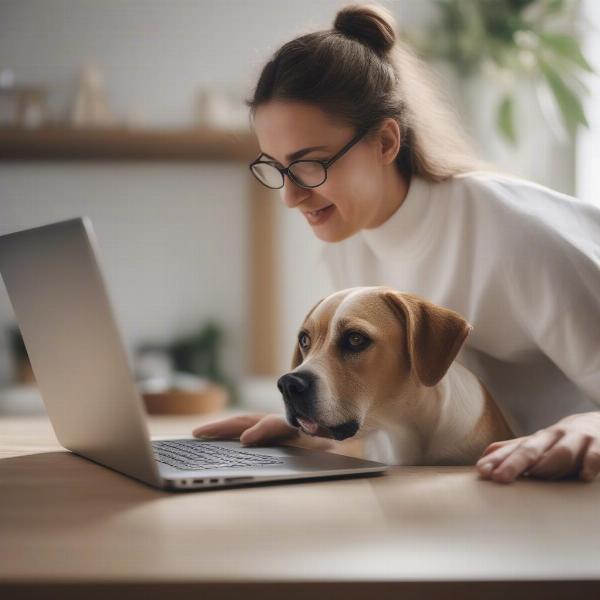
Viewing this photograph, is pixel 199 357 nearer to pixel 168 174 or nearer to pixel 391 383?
pixel 168 174

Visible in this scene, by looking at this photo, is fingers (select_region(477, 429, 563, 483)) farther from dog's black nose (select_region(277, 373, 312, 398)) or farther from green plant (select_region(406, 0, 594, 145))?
green plant (select_region(406, 0, 594, 145))

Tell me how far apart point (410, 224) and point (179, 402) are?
0.98 meters

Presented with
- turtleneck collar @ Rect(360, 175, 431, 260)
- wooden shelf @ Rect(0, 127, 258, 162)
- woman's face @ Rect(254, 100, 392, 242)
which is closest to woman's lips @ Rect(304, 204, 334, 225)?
woman's face @ Rect(254, 100, 392, 242)

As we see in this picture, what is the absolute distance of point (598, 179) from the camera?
9.64 ft

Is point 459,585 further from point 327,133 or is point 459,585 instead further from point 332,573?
point 327,133

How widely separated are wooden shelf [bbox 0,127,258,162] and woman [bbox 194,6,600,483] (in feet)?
8.70

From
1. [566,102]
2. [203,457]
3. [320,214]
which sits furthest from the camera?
[566,102]

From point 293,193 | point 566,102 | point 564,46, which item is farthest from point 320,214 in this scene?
point 564,46

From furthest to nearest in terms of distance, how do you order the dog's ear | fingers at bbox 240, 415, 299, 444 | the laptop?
fingers at bbox 240, 415, 299, 444, the dog's ear, the laptop

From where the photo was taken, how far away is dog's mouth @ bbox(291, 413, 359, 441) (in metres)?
0.91

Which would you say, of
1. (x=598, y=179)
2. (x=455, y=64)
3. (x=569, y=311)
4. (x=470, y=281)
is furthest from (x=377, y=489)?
(x=455, y=64)

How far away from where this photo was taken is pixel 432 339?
93 centimetres

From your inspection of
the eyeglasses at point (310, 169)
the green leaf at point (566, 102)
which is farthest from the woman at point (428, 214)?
the green leaf at point (566, 102)

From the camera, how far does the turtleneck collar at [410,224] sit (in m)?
1.25
